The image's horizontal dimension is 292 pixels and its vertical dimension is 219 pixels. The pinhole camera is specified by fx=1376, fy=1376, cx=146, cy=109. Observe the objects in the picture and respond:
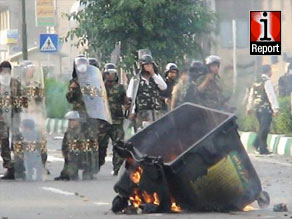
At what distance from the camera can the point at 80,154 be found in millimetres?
18297

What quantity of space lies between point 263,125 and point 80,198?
9680 millimetres

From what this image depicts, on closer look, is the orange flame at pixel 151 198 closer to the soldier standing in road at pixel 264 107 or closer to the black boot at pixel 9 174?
the black boot at pixel 9 174

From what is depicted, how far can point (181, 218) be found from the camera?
40.9 ft

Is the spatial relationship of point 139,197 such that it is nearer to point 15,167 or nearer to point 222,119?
point 222,119

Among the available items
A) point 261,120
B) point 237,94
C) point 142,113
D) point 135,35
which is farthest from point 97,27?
point 237,94

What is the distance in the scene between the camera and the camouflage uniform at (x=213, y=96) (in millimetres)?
17297

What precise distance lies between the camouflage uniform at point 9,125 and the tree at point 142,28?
9.83 m

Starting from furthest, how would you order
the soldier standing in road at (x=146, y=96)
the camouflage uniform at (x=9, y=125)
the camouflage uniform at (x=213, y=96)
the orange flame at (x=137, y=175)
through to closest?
the soldier standing in road at (x=146, y=96) → the camouflage uniform at (x=9, y=125) → the camouflage uniform at (x=213, y=96) → the orange flame at (x=137, y=175)

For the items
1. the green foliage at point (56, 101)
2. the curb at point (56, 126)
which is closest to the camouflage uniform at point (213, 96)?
the curb at point (56, 126)

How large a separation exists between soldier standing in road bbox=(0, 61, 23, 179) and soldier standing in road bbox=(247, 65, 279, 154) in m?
5.68

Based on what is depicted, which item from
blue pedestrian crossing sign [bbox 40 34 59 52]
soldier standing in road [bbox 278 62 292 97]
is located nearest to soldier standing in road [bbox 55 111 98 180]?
soldier standing in road [bbox 278 62 292 97]

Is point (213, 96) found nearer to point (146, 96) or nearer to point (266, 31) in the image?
point (266, 31)

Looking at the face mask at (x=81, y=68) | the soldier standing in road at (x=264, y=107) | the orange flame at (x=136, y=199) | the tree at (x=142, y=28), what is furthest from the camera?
the tree at (x=142, y=28)

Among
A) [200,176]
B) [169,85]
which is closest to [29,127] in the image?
[169,85]
